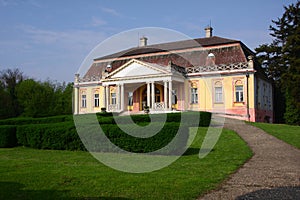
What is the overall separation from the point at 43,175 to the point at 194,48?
26.1m

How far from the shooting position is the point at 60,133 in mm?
14164

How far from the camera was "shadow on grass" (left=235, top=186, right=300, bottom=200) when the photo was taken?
6.12m

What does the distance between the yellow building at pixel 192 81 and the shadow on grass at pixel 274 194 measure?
72.5ft

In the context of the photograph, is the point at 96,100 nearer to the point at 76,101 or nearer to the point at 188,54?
the point at 76,101

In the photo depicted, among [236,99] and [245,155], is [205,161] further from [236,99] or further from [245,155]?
[236,99]

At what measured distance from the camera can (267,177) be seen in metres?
8.04

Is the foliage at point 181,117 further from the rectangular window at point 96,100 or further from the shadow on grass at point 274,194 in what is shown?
the rectangular window at point 96,100

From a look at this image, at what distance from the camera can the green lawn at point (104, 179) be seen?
633 cm

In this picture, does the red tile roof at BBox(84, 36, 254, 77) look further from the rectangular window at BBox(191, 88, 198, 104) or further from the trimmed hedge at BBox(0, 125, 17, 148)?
the trimmed hedge at BBox(0, 125, 17, 148)

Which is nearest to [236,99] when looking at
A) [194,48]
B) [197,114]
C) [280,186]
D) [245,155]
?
[194,48]

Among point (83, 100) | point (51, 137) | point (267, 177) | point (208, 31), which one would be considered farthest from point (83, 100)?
point (267, 177)

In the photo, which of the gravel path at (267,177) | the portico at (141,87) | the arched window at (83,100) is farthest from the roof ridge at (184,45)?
the gravel path at (267,177)

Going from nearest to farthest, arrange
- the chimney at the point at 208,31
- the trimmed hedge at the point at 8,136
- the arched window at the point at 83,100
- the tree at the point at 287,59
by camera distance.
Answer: the trimmed hedge at the point at 8,136 → the tree at the point at 287,59 → the chimney at the point at 208,31 → the arched window at the point at 83,100

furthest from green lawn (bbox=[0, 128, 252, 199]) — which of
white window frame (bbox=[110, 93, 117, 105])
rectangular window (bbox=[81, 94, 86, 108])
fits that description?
rectangular window (bbox=[81, 94, 86, 108])
